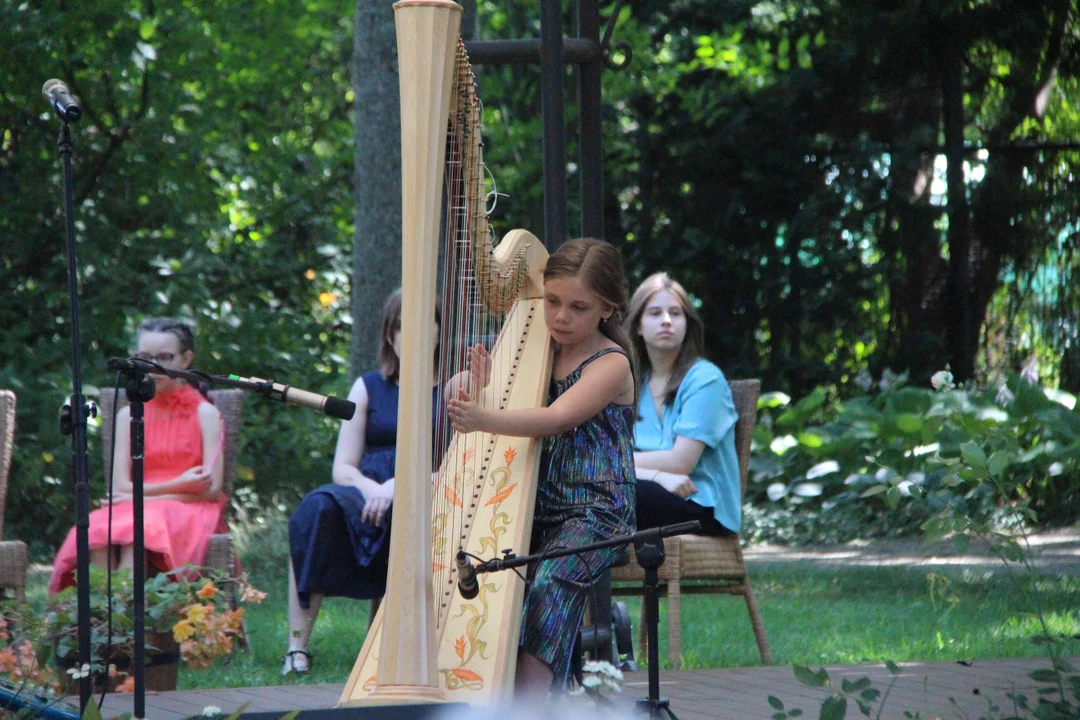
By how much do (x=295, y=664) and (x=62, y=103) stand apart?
2280 millimetres

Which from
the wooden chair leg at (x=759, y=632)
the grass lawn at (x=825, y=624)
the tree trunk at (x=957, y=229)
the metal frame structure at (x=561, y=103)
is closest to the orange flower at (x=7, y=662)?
the grass lawn at (x=825, y=624)

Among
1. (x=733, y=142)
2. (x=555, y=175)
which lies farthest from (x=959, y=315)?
(x=555, y=175)

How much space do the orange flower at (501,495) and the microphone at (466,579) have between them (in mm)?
341

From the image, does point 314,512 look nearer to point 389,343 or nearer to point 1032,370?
point 389,343

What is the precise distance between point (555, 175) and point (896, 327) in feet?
20.3

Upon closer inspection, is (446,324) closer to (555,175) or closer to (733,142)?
(555,175)

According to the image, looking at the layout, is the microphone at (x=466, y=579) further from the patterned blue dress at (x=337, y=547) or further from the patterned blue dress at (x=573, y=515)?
the patterned blue dress at (x=337, y=547)

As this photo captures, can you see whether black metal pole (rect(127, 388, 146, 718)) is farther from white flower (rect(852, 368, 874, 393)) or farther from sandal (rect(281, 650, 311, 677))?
white flower (rect(852, 368, 874, 393))

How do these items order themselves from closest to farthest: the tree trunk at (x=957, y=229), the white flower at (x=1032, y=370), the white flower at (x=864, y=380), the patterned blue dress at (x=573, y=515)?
the patterned blue dress at (x=573, y=515)
the white flower at (x=1032, y=370)
the tree trunk at (x=957, y=229)
the white flower at (x=864, y=380)

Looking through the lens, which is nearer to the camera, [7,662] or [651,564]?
[651,564]

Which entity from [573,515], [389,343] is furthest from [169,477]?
[573,515]

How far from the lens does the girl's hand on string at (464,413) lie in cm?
280

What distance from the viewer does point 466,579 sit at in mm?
2711

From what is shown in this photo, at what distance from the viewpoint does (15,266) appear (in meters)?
8.69
